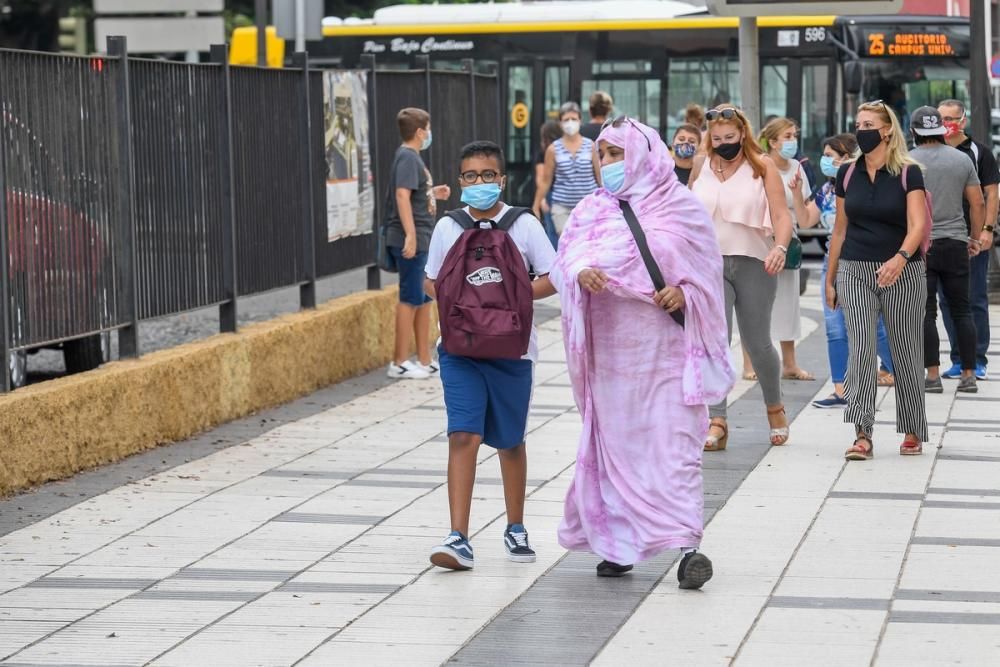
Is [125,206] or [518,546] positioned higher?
[125,206]

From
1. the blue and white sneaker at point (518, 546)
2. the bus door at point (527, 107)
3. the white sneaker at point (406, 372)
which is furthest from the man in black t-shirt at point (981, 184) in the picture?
the bus door at point (527, 107)

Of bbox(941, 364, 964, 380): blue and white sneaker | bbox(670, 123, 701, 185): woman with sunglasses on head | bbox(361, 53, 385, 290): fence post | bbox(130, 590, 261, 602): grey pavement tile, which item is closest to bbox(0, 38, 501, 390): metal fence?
bbox(361, 53, 385, 290): fence post

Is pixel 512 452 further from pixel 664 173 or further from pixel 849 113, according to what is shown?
pixel 849 113

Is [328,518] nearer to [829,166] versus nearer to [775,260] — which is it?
[775,260]

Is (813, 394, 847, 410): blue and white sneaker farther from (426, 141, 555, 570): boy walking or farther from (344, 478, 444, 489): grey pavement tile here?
(426, 141, 555, 570): boy walking

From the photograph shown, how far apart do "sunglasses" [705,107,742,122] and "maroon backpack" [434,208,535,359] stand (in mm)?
2844

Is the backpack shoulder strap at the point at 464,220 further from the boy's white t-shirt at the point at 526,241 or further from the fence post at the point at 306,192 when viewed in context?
the fence post at the point at 306,192

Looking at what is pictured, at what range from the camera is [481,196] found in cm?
724

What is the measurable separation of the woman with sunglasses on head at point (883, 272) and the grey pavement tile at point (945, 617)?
10.6ft

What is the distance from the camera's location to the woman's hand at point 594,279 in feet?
22.5

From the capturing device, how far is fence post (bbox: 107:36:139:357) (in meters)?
10.1

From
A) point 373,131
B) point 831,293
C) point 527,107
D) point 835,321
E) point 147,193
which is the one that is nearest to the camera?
point 831,293

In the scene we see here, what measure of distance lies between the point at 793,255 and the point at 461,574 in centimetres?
550

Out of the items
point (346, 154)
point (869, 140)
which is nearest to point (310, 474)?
point (869, 140)
